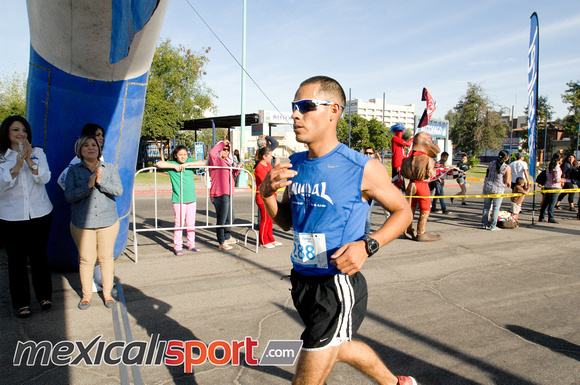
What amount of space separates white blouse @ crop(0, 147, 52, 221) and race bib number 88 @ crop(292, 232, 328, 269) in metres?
3.16

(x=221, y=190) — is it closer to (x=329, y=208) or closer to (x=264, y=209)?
(x=264, y=209)

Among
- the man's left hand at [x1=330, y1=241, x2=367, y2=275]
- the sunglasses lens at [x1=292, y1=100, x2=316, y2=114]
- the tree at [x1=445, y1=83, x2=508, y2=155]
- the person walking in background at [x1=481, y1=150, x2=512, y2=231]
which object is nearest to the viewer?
the man's left hand at [x1=330, y1=241, x2=367, y2=275]

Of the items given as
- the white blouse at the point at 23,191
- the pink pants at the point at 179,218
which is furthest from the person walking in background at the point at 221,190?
the white blouse at the point at 23,191

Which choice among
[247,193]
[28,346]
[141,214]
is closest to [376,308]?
[28,346]

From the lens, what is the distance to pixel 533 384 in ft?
8.96

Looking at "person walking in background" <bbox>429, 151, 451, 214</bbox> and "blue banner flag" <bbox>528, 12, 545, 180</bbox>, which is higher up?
"blue banner flag" <bbox>528, 12, 545, 180</bbox>

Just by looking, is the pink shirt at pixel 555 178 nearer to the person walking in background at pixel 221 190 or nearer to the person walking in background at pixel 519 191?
the person walking in background at pixel 519 191

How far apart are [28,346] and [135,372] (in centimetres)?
115

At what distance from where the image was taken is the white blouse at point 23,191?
3640mm

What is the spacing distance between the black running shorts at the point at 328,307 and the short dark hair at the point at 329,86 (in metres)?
1.02

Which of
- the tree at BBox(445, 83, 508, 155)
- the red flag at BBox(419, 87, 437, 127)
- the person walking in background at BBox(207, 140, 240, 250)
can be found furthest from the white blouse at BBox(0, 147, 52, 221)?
the tree at BBox(445, 83, 508, 155)

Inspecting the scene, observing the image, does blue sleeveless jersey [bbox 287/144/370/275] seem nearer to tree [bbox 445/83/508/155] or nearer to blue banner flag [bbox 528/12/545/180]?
blue banner flag [bbox 528/12/545/180]

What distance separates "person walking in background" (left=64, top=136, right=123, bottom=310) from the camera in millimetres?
3756

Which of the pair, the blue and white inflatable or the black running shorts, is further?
the blue and white inflatable
